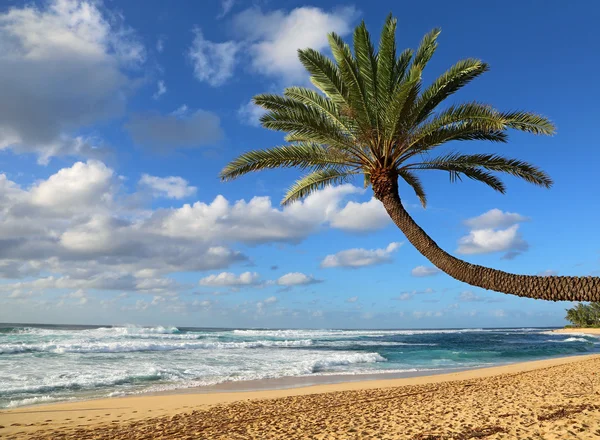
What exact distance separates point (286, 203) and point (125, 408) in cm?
631

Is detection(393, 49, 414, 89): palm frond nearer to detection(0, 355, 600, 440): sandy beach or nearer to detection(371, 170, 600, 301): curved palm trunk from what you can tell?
detection(371, 170, 600, 301): curved palm trunk

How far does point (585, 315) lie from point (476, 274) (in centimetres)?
8313

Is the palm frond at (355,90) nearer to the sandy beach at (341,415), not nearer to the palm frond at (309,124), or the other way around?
the palm frond at (309,124)

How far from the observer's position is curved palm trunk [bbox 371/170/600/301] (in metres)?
5.85

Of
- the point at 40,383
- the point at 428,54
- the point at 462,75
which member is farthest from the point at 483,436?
the point at 40,383

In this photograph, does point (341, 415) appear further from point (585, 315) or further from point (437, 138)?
point (585, 315)

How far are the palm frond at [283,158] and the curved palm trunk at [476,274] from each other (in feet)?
4.08

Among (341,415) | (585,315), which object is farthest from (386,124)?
(585,315)

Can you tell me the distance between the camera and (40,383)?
1465cm

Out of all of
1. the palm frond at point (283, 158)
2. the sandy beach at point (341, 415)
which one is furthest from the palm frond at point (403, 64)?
the sandy beach at point (341, 415)

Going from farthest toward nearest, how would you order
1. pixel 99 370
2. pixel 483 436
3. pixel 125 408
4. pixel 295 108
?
pixel 99 370, pixel 125 408, pixel 295 108, pixel 483 436

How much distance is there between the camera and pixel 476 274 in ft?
22.9

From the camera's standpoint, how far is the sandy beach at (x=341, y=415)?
23.6ft

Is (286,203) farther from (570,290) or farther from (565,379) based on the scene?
(565,379)
